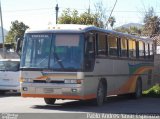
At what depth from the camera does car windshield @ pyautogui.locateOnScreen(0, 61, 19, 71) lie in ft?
82.7

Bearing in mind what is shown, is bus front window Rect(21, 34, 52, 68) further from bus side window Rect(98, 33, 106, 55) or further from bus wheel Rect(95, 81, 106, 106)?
bus wheel Rect(95, 81, 106, 106)

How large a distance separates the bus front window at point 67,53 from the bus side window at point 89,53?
0.85 feet

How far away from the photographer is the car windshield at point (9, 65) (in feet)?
82.7

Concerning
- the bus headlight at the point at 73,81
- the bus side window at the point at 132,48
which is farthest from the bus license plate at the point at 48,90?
the bus side window at the point at 132,48

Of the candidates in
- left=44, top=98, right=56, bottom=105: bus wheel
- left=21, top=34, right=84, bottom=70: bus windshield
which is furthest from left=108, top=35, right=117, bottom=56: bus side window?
left=44, top=98, right=56, bottom=105: bus wheel

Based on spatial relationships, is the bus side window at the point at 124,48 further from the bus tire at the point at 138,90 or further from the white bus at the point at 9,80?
the white bus at the point at 9,80

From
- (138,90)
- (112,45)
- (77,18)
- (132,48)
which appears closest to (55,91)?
(112,45)

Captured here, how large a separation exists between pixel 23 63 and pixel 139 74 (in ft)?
27.6

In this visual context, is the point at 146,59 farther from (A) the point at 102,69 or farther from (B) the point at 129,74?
(A) the point at 102,69

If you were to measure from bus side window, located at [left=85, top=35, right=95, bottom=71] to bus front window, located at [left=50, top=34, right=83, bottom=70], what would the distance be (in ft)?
0.85

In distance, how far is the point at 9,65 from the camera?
25.5m

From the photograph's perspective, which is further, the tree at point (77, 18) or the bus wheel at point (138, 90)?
the tree at point (77, 18)

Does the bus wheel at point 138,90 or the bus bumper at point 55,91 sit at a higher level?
the bus bumper at point 55,91

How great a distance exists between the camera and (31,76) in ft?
58.5
